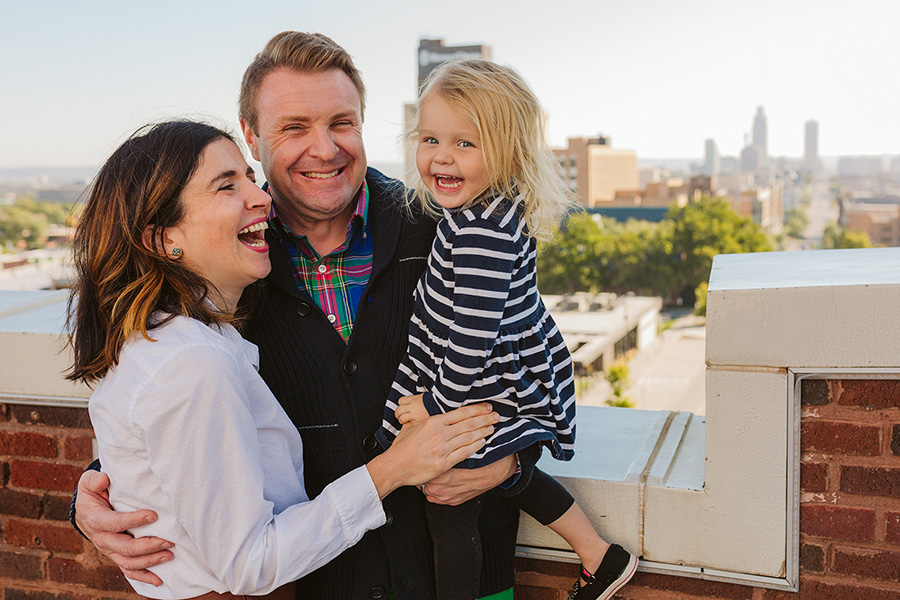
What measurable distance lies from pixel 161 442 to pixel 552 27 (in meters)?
119

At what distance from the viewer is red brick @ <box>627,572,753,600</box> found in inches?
64.0

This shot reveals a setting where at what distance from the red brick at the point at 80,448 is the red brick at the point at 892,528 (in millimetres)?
1862

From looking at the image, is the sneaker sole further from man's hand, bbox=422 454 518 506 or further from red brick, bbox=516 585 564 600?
man's hand, bbox=422 454 518 506

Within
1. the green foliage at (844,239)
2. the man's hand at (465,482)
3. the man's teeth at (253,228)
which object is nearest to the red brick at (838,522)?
the man's hand at (465,482)

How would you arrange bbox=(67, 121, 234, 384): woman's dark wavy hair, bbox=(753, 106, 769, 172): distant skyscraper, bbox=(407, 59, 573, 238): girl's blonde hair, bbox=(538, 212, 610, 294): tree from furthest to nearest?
bbox=(753, 106, 769, 172): distant skyscraper → bbox=(538, 212, 610, 294): tree → bbox=(407, 59, 573, 238): girl's blonde hair → bbox=(67, 121, 234, 384): woman's dark wavy hair

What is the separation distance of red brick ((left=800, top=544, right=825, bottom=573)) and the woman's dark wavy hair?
1251 mm

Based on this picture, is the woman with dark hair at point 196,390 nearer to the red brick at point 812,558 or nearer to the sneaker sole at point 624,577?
the sneaker sole at point 624,577

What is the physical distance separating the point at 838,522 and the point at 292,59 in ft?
5.06

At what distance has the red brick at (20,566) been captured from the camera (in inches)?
83.0

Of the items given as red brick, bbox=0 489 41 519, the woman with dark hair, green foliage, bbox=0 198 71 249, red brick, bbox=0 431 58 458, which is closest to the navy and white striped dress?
the woman with dark hair

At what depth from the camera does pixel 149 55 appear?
362ft

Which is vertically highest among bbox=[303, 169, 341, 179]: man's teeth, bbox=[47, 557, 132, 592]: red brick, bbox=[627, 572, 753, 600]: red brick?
bbox=[303, 169, 341, 179]: man's teeth

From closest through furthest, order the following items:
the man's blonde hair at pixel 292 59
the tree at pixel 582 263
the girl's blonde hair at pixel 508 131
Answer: the girl's blonde hair at pixel 508 131 → the man's blonde hair at pixel 292 59 → the tree at pixel 582 263

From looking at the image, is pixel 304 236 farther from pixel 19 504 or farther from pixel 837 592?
pixel 837 592
